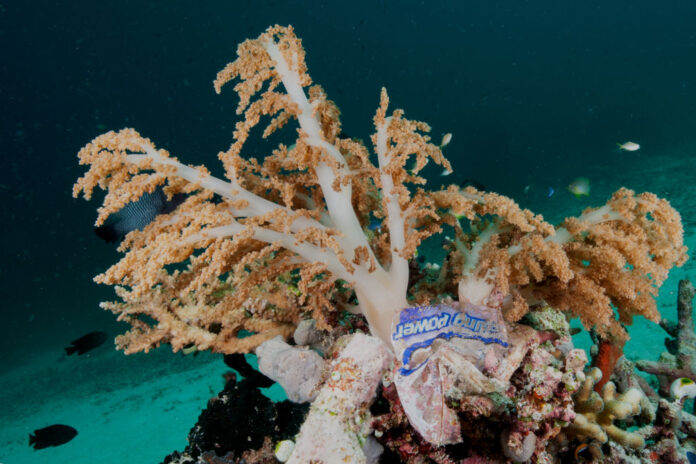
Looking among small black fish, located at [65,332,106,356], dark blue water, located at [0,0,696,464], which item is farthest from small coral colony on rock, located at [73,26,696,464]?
dark blue water, located at [0,0,696,464]

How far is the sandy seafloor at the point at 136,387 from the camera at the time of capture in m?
8.12

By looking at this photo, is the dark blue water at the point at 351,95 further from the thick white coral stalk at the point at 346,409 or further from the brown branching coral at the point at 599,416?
the thick white coral stalk at the point at 346,409

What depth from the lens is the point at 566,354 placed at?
219 centimetres

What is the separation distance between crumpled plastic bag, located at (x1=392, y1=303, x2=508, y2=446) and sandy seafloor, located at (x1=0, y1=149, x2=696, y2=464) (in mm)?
6228

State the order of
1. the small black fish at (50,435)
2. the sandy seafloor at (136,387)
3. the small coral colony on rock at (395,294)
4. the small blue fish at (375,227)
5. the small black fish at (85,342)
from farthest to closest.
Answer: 1. the sandy seafloor at (136,387)
2. the small black fish at (85,342)
3. the small black fish at (50,435)
4. the small blue fish at (375,227)
5. the small coral colony on rock at (395,294)

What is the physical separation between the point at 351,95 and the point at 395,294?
9372 cm

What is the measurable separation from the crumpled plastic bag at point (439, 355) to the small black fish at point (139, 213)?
1.76m

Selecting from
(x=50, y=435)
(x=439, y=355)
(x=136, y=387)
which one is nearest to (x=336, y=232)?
(x=439, y=355)

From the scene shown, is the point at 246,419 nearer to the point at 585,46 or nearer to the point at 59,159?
the point at 59,159

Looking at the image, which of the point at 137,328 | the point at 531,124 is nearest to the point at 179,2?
the point at 531,124

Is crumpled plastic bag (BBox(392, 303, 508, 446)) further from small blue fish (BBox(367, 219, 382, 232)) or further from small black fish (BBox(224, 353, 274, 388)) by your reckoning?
small black fish (BBox(224, 353, 274, 388))

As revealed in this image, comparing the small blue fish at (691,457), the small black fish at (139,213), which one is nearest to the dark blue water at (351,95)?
the small blue fish at (691,457)

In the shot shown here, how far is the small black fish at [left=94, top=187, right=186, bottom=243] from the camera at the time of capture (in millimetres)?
2604

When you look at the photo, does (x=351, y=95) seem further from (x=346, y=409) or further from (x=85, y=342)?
(x=346, y=409)
